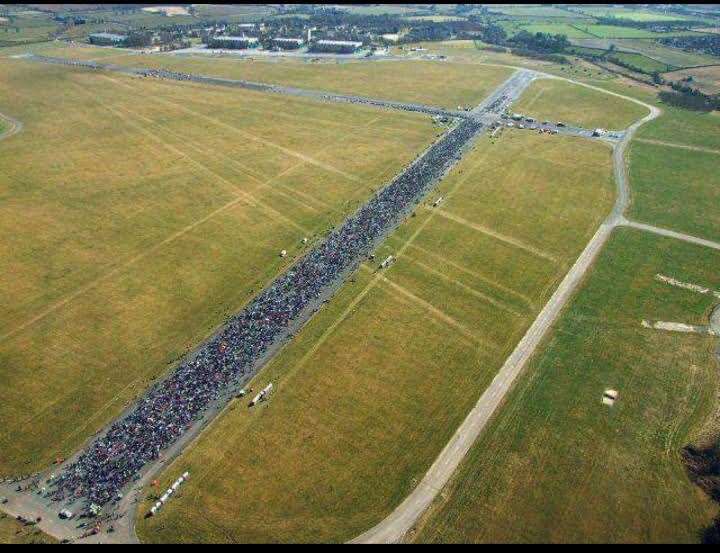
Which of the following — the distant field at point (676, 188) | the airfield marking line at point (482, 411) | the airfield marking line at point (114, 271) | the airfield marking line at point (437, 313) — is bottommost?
the distant field at point (676, 188)

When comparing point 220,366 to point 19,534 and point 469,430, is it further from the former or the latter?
point 469,430

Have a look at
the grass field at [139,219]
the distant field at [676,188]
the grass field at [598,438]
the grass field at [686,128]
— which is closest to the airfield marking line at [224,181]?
the grass field at [139,219]

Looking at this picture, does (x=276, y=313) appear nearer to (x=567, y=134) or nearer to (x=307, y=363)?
(x=307, y=363)

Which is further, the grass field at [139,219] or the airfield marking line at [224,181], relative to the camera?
the airfield marking line at [224,181]

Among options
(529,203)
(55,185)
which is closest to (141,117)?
(55,185)

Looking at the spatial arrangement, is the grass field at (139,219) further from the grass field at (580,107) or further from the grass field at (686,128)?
the grass field at (686,128)

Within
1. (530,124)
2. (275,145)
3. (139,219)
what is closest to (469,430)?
(139,219)
